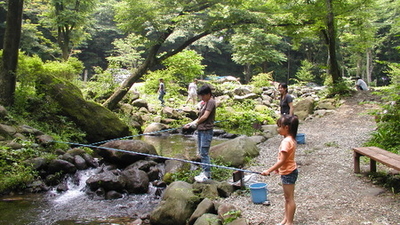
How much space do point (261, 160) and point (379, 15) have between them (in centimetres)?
3355

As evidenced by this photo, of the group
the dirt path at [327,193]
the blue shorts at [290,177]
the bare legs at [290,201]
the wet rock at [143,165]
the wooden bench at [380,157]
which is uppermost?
the blue shorts at [290,177]

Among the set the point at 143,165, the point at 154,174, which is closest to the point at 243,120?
the point at 143,165

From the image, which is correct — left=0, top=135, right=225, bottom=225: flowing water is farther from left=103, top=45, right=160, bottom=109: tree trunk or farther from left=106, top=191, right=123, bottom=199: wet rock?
left=103, top=45, right=160, bottom=109: tree trunk

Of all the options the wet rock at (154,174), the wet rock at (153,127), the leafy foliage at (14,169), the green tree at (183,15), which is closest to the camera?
the leafy foliage at (14,169)

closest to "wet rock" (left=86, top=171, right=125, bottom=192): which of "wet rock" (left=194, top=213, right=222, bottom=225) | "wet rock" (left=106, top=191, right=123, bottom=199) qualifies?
"wet rock" (left=106, top=191, right=123, bottom=199)

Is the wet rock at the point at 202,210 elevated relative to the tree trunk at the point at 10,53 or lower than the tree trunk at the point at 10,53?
lower

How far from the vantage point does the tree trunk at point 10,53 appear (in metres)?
8.68

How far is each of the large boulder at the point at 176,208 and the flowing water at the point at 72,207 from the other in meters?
0.66

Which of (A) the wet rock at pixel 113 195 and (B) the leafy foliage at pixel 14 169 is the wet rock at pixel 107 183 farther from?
(B) the leafy foliage at pixel 14 169

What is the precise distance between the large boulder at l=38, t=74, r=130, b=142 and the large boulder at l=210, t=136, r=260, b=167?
3892mm

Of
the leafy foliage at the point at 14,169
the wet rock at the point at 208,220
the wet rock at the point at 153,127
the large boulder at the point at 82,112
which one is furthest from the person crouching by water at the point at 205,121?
the wet rock at the point at 153,127

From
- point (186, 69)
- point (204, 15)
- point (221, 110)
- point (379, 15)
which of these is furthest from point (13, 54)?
point (379, 15)

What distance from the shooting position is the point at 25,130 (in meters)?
7.62

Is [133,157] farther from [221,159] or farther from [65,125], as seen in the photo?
[65,125]
